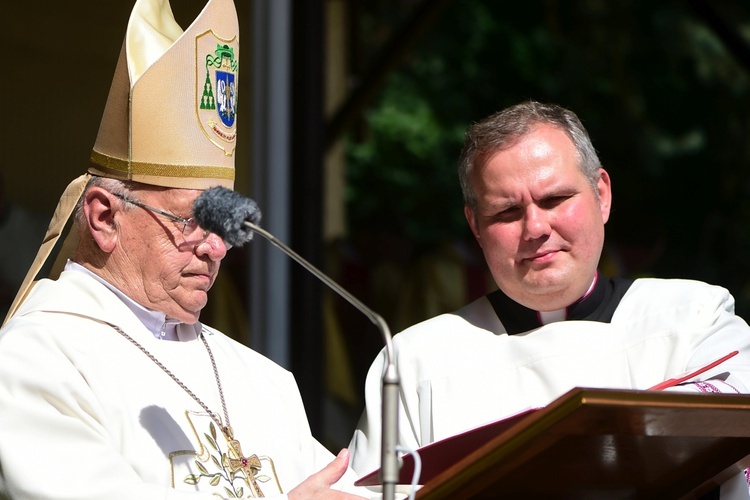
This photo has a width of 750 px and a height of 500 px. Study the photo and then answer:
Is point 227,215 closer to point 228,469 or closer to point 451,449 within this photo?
point 451,449

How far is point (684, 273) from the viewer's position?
13.6 meters

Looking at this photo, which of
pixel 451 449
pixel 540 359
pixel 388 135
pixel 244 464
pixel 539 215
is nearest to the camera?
pixel 451 449

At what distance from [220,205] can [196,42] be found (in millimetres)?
932

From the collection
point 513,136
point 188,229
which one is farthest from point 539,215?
point 188,229

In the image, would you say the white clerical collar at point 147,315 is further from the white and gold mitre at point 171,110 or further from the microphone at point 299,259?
the microphone at point 299,259

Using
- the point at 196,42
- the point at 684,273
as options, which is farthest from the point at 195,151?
the point at 684,273

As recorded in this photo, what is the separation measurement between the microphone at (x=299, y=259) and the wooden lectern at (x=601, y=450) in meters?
0.09

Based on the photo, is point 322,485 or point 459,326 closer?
point 322,485

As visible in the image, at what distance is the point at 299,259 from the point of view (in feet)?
7.20

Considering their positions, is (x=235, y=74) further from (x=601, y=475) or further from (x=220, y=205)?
(x=601, y=475)

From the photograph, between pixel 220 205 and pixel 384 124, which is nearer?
pixel 220 205

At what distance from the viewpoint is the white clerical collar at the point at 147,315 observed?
304cm

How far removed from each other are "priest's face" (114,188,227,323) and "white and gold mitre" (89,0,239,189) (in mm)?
52

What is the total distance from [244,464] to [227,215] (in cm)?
89
